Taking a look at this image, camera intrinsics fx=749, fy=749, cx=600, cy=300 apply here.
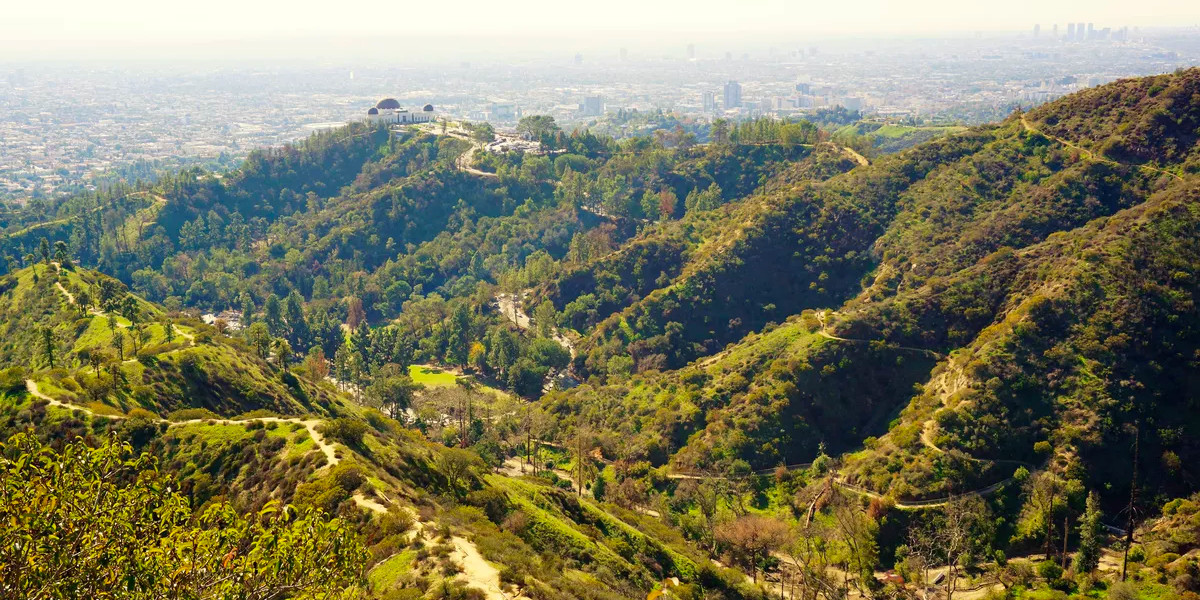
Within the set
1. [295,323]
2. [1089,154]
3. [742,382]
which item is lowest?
[295,323]

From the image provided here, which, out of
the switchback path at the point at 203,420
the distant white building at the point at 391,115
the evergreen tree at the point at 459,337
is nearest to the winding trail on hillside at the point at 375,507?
the switchback path at the point at 203,420

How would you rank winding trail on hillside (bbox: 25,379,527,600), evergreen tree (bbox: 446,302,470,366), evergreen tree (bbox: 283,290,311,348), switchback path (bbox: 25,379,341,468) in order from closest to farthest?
winding trail on hillside (bbox: 25,379,527,600)
switchback path (bbox: 25,379,341,468)
evergreen tree (bbox: 446,302,470,366)
evergreen tree (bbox: 283,290,311,348)

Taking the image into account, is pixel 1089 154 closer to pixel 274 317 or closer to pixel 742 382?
pixel 742 382

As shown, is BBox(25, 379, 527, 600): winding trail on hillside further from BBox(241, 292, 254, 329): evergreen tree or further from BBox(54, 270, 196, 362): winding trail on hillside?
BBox(241, 292, 254, 329): evergreen tree

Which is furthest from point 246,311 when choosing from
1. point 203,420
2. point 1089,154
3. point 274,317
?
point 1089,154

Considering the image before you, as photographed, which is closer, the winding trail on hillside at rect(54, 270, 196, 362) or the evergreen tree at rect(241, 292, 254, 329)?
the winding trail on hillside at rect(54, 270, 196, 362)

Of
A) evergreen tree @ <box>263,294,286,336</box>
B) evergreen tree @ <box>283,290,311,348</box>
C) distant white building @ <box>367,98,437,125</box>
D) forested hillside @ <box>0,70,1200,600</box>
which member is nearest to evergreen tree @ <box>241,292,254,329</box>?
forested hillside @ <box>0,70,1200,600</box>

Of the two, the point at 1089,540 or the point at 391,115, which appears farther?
the point at 391,115

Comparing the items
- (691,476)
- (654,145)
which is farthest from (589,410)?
(654,145)

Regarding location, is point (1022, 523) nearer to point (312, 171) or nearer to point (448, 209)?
point (448, 209)
